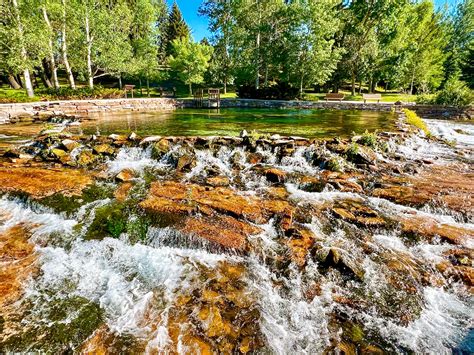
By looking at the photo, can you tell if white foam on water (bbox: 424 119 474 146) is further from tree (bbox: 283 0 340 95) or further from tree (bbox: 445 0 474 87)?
tree (bbox: 445 0 474 87)

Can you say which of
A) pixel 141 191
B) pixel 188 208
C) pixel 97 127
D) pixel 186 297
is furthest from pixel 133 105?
pixel 186 297

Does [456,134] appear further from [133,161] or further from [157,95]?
[157,95]

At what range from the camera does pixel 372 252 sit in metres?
5.62

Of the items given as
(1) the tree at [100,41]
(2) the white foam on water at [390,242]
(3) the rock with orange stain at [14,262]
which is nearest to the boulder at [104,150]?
(3) the rock with orange stain at [14,262]

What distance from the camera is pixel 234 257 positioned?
18.2 feet

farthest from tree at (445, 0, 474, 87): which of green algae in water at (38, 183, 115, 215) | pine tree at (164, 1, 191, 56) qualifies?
green algae in water at (38, 183, 115, 215)

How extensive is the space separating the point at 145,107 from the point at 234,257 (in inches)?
1040

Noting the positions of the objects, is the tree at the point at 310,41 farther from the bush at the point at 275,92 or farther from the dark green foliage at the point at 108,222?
the dark green foliage at the point at 108,222

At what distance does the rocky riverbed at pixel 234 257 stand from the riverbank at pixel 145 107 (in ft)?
41.7

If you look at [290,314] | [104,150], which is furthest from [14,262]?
[104,150]

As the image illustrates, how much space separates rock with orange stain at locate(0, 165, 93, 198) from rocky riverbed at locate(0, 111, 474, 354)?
6 centimetres

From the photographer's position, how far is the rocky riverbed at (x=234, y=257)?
13.1 feet

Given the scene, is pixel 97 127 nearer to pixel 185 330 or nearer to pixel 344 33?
pixel 185 330

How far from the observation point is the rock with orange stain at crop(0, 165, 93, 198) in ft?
25.0
